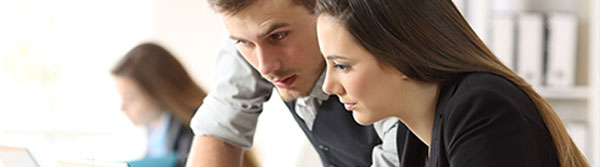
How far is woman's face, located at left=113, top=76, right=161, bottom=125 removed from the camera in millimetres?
2727

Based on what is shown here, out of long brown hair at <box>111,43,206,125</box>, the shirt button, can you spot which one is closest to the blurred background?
long brown hair at <box>111,43,206,125</box>

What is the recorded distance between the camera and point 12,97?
3.69m

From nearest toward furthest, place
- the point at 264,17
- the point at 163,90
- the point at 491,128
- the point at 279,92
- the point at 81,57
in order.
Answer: the point at 491,128
the point at 264,17
the point at 279,92
the point at 163,90
the point at 81,57

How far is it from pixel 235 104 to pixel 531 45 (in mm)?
1425

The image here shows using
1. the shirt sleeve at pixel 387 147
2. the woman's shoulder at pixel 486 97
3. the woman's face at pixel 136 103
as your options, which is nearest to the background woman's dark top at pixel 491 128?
the woman's shoulder at pixel 486 97

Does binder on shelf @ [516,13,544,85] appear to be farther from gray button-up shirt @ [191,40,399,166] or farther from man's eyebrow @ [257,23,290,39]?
man's eyebrow @ [257,23,290,39]

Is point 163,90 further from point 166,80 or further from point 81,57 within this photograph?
point 81,57

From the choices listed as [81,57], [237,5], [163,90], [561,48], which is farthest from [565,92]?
[81,57]

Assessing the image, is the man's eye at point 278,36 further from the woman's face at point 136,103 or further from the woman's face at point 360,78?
the woman's face at point 136,103

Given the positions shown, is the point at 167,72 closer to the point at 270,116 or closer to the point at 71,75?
the point at 270,116

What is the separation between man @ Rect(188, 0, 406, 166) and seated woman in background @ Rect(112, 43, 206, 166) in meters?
1.13

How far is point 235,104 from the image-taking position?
150cm

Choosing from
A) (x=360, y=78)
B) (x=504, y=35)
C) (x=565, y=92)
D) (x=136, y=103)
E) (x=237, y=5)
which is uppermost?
(x=237, y=5)

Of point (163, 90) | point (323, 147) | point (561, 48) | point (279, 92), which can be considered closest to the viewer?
point (279, 92)
